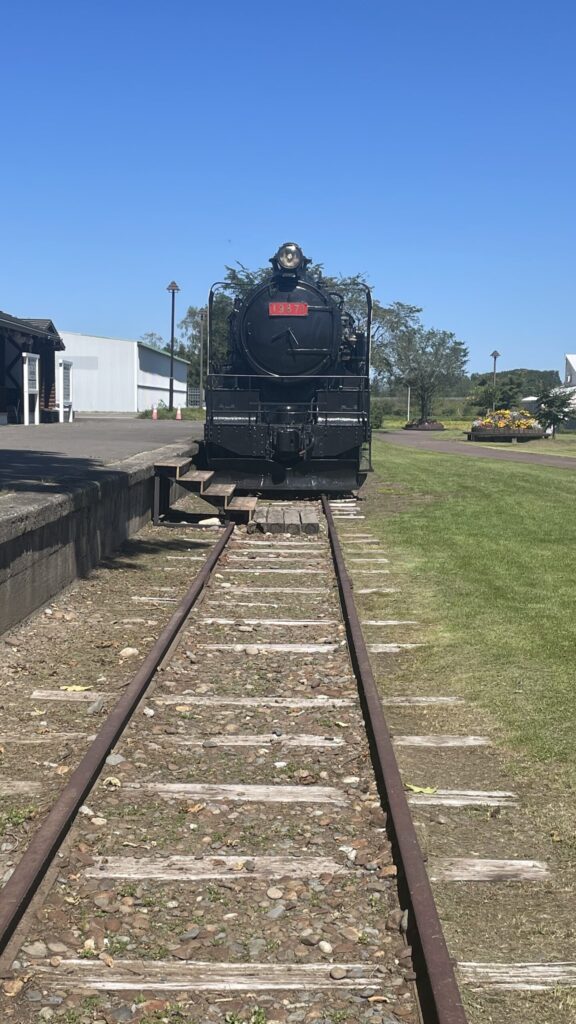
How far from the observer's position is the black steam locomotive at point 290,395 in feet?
54.3

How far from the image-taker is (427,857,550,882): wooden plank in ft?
12.0

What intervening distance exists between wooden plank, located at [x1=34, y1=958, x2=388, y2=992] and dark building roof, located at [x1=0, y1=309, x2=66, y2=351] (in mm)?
30169

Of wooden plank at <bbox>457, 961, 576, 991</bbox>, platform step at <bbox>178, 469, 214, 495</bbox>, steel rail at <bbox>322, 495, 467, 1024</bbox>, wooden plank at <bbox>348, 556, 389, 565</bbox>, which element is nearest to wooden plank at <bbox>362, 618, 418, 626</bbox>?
steel rail at <bbox>322, 495, 467, 1024</bbox>

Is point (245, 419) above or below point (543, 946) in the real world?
above

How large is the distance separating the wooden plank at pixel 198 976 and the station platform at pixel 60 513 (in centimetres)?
422

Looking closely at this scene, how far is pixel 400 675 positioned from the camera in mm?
6363

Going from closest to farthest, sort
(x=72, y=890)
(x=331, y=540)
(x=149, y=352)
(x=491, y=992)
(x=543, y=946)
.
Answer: (x=491, y=992) → (x=543, y=946) → (x=72, y=890) → (x=331, y=540) → (x=149, y=352)

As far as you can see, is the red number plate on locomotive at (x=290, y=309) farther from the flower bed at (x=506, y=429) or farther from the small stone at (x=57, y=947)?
the flower bed at (x=506, y=429)

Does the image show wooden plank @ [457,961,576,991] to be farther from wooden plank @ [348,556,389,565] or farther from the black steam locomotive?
the black steam locomotive

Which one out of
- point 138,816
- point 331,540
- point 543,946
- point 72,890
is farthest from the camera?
point 331,540

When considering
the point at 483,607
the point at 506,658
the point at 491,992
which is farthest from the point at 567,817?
the point at 483,607

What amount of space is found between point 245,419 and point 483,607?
8.97 metres

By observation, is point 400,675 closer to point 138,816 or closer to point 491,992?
point 138,816

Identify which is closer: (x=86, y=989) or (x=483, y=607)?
(x=86, y=989)
